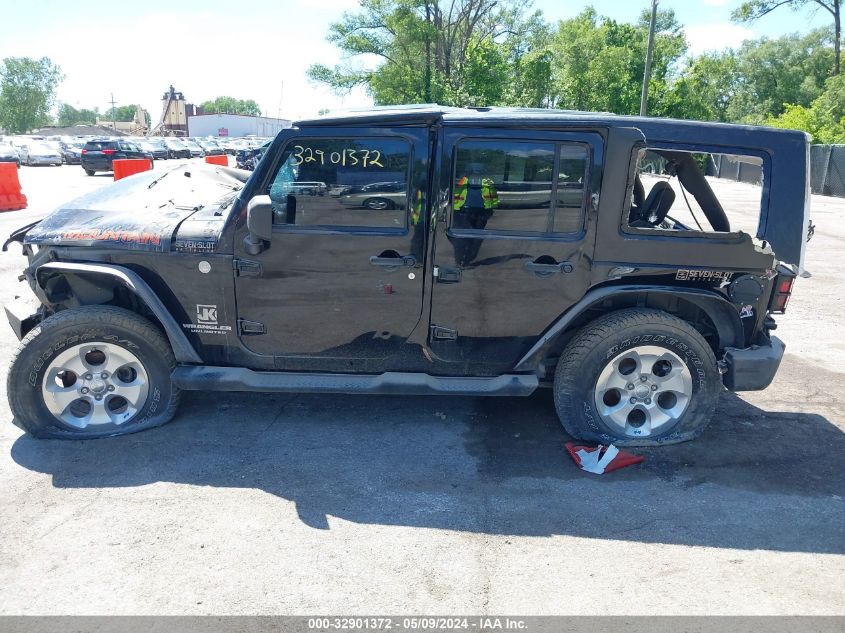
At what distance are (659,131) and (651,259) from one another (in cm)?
76

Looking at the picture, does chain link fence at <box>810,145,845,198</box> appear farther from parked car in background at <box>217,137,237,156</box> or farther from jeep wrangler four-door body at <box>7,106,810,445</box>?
parked car in background at <box>217,137,237,156</box>

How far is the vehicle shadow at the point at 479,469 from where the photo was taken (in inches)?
135

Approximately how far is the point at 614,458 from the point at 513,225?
1.55 metres

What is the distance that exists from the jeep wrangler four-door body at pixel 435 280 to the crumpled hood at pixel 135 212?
21mm

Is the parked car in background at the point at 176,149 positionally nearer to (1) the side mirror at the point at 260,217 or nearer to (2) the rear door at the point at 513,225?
(1) the side mirror at the point at 260,217

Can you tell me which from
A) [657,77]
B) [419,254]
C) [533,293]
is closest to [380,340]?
[419,254]

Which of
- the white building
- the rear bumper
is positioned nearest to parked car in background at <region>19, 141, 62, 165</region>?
the rear bumper

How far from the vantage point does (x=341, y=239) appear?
392 cm

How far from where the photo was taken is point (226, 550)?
313cm

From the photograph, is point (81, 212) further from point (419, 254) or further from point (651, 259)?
point (651, 259)

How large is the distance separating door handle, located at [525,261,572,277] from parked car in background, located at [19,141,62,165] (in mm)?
39928

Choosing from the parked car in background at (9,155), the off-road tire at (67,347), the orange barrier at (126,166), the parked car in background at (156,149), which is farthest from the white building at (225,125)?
the off-road tire at (67,347)

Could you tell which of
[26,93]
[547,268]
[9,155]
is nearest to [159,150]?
[9,155]

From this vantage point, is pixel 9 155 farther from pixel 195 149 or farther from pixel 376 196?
pixel 376 196
